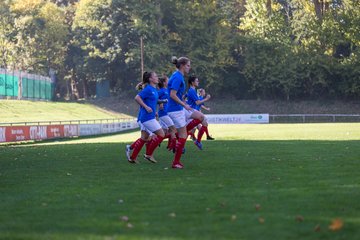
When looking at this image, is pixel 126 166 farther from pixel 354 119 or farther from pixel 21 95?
pixel 354 119

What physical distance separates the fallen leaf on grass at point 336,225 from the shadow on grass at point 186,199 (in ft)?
0.17

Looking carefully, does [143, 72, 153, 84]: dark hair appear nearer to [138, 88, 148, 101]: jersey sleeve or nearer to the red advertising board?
[138, 88, 148, 101]: jersey sleeve

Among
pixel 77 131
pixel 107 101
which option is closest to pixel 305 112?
pixel 107 101

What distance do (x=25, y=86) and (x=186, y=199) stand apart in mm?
53382

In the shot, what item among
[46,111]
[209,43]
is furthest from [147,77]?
[209,43]

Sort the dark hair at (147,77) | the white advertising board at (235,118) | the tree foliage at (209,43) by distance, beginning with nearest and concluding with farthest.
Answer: the dark hair at (147,77) < the white advertising board at (235,118) < the tree foliage at (209,43)

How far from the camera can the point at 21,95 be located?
6062 cm

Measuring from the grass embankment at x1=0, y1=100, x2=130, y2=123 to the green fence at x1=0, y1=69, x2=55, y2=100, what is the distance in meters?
0.87

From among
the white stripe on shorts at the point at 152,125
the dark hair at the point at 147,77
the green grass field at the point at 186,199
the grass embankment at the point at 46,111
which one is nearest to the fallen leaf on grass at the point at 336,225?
the green grass field at the point at 186,199

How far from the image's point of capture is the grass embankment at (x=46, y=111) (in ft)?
182

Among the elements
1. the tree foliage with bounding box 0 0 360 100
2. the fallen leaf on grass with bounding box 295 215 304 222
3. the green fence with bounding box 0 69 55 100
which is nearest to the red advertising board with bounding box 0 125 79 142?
the green fence with bounding box 0 69 55 100

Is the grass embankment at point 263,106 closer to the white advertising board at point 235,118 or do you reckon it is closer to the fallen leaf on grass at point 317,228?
the white advertising board at point 235,118

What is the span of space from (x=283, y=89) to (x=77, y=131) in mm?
39115

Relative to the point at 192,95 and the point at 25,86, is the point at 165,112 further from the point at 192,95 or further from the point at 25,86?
the point at 25,86
